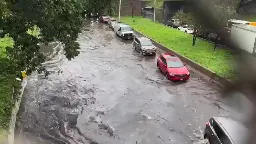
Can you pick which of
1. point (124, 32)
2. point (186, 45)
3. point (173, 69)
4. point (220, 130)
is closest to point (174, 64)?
point (173, 69)

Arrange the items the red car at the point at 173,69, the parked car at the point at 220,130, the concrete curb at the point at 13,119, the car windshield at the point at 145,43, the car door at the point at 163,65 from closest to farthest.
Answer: the parked car at the point at 220,130 → the concrete curb at the point at 13,119 → the red car at the point at 173,69 → the car door at the point at 163,65 → the car windshield at the point at 145,43

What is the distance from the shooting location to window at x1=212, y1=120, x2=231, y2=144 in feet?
34.3

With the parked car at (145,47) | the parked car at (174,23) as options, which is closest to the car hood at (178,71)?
the parked car at (145,47)

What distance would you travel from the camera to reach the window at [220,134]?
10.4 metres

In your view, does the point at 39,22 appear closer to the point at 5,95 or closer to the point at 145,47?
the point at 5,95

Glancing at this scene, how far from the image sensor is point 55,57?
1170 inches

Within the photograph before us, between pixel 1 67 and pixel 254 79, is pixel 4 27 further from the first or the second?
pixel 254 79

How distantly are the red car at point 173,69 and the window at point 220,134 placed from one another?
10.3 metres

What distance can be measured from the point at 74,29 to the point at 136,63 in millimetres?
13337

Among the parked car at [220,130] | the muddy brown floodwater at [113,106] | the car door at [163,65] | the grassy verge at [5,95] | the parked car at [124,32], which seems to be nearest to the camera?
the parked car at [220,130]

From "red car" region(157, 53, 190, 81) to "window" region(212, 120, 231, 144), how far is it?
10336 mm

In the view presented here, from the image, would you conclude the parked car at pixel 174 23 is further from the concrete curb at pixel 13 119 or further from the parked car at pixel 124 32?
the concrete curb at pixel 13 119

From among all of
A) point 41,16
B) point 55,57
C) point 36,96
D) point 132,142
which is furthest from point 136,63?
point 41,16

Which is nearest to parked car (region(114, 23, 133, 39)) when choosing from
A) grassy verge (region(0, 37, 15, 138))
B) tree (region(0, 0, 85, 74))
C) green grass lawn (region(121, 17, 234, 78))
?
green grass lawn (region(121, 17, 234, 78))
